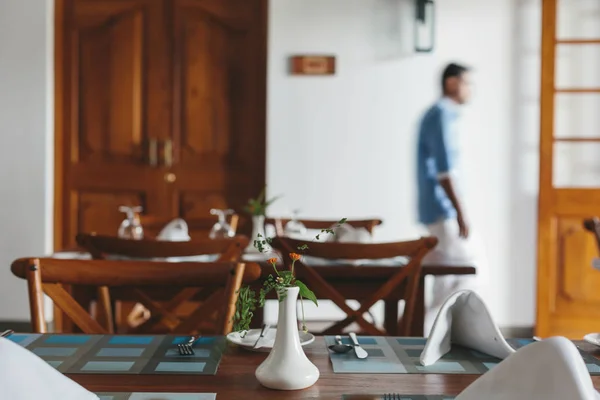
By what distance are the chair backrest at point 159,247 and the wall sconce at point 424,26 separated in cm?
282

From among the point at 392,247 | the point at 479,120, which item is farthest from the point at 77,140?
the point at 392,247

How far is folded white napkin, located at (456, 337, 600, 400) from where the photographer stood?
0.78m

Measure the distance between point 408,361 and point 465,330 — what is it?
14 centimetres

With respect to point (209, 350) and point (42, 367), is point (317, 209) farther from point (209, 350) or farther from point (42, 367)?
point (42, 367)

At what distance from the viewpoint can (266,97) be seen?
4.78 metres

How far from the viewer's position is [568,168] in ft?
15.0

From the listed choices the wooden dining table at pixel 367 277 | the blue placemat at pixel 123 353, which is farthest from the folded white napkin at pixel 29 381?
the wooden dining table at pixel 367 277

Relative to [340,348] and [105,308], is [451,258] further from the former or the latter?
[340,348]

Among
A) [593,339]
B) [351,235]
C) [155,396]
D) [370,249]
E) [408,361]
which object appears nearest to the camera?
[155,396]

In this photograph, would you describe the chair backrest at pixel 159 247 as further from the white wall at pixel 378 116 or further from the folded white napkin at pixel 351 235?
the white wall at pixel 378 116

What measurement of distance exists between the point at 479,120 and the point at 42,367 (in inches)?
163

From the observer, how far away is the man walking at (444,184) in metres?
3.86

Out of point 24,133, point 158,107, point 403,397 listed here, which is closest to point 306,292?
point 403,397

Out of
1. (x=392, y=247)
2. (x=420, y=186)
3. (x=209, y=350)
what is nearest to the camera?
(x=209, y=350)
